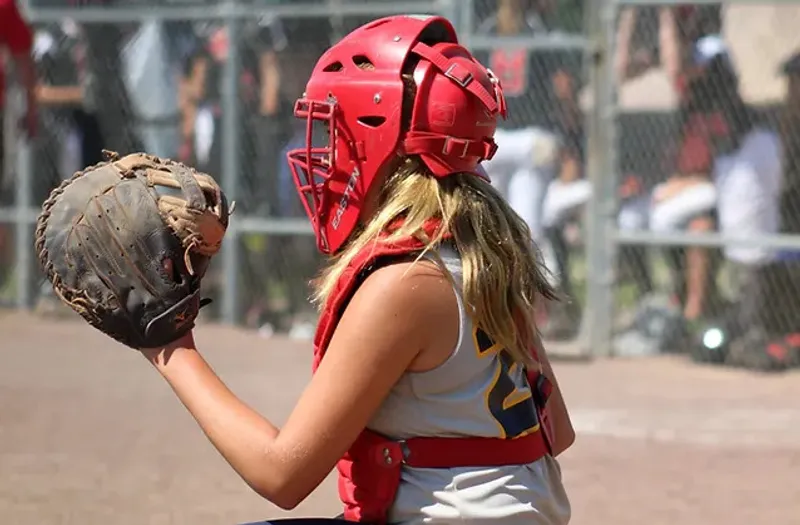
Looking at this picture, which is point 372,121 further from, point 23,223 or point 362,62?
point 23,223

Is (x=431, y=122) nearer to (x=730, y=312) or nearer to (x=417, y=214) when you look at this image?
(x=417, y=214)

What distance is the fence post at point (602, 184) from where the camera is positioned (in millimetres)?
9258

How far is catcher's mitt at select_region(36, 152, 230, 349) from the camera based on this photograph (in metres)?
2.85

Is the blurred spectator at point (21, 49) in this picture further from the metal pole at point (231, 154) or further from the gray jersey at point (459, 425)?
the gray jersey at point (459, 425)

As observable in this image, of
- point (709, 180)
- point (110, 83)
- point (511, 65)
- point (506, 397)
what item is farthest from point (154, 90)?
point (506, 397)

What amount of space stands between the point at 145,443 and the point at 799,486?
2.88m

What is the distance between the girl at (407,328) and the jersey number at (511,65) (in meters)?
6.74

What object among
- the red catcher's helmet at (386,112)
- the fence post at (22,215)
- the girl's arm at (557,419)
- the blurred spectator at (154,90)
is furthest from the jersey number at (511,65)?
the red catcher's helmet at (386,112)

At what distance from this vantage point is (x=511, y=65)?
966 cm

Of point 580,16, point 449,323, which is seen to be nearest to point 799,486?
point 449,323

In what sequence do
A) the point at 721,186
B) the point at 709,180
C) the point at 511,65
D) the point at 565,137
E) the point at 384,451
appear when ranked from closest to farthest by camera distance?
the point at 384,451 < the point at 721,186 < the point at 709,180 < the point at 511,65 < the point at 565,137

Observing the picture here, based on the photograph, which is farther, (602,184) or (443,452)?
(602,184)

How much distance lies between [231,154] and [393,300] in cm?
794

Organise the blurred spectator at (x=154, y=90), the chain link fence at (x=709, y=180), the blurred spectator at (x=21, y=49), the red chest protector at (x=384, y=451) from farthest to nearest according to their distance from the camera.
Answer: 1. the blurred spectator at (x=154, y=90)
2. the blurred spectator at (x=21, y=49)
3. the chain link fence at (x=709, y=180)
4. the red chest protector at (x=384, y=451)
